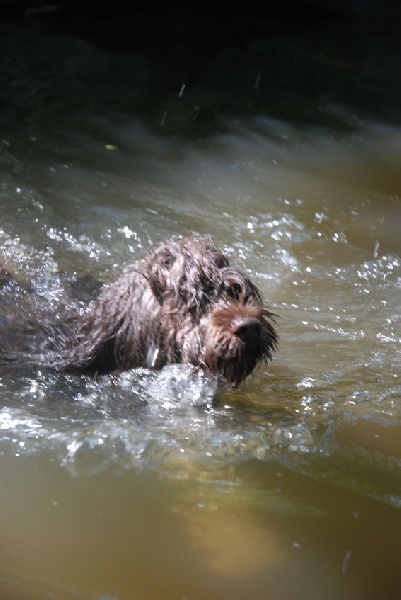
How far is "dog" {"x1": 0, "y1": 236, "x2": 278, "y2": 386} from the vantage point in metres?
4.92

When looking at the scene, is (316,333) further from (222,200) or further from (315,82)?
(315,82)

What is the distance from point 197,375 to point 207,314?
0.37 m

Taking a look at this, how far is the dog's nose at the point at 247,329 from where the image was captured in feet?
16.0

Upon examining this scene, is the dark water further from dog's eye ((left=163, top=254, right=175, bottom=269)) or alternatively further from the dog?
dog's eye ((left=163, top=254, right=175, bottom=269))

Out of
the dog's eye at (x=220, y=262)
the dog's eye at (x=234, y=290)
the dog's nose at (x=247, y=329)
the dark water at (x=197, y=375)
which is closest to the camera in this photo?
the dark water at (x=197, y=375)

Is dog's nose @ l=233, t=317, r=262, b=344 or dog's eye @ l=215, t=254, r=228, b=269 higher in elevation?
dog's eye @ l=215, t=254, r=228, b=269

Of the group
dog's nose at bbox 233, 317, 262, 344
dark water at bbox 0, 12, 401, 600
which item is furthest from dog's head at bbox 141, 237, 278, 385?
dark water at bbox 0, 12, 401, 600

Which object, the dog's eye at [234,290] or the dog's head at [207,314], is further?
the dog's eye at [234,290]

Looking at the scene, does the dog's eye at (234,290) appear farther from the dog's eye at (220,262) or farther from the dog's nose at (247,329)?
the dog's nose at (247,329)

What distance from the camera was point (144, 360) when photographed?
5062 mm

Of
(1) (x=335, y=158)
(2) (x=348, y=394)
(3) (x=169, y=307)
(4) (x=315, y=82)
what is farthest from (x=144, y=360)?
(4) (x=315, y=82)

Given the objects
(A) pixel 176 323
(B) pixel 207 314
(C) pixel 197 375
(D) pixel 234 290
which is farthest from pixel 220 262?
(C) pixel 197 375

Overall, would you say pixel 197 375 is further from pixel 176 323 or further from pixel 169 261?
pixel 169 261

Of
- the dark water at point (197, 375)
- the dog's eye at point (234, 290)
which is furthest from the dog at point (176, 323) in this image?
the dark water at point (197, 375)
